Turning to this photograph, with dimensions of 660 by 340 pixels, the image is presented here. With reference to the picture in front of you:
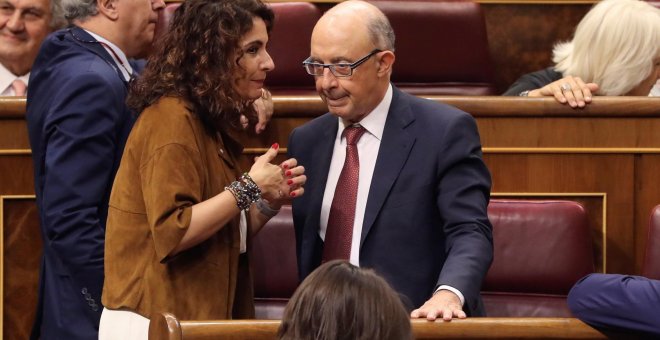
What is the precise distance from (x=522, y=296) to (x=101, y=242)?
70 centimetres

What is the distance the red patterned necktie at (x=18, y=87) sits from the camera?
2.16 meters

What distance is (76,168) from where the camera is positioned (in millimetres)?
1511

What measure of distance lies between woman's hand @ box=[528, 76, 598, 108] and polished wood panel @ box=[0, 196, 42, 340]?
86 centimetres

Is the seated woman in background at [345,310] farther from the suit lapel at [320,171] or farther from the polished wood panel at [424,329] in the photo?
the suit lapel at [320,171]

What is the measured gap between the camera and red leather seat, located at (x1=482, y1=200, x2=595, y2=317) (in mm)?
1811

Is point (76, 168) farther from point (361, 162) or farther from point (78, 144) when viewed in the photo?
point (361, 162)

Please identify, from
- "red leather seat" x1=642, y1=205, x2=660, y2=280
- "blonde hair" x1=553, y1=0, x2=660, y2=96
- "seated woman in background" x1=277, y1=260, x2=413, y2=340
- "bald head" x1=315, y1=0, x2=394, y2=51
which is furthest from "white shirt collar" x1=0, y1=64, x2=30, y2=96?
"seated woman in background" x1=277, y1=260, x2=413, y2=340

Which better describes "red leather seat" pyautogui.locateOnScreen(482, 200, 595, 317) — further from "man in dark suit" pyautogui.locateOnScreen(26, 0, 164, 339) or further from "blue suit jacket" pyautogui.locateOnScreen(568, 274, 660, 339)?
"man in dark suit" pyautogui.locateOnScreen(26, 0, 164, 339)

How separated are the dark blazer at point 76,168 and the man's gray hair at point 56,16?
1.55 feet

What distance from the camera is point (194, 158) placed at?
1.38 m

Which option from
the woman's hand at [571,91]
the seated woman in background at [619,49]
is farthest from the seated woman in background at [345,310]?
the seated woman in background at [619,49]

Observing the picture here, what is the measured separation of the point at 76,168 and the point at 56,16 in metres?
0.68

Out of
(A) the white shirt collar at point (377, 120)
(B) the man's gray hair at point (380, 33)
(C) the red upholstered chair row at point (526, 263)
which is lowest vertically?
(C) the red upholstered chair row at point (526, 263)

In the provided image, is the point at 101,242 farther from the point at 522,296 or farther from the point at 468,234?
the point at 522,296
